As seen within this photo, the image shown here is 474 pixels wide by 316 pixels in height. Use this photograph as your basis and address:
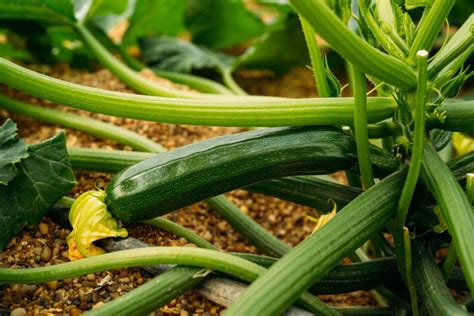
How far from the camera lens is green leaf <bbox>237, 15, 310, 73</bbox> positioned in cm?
275

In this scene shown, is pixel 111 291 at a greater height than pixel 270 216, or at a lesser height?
lesser

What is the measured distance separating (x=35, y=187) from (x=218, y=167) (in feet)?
1.54

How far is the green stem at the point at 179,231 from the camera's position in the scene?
67.0 inches

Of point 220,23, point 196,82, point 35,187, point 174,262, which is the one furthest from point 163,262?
point 220,23

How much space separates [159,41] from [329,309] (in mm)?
1696

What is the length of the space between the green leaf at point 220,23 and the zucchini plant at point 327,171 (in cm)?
120

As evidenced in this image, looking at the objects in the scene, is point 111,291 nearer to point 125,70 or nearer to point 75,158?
point 75,158

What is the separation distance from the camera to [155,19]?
274cm

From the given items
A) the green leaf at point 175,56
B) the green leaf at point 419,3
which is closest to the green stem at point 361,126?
the green leaf at point 419,3

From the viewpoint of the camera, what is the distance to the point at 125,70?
91.4 inches

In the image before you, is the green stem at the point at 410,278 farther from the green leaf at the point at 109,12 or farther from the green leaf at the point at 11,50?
the green leaf at the point at 11,50

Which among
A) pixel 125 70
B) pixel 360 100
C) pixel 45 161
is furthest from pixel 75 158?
pixel 360 100

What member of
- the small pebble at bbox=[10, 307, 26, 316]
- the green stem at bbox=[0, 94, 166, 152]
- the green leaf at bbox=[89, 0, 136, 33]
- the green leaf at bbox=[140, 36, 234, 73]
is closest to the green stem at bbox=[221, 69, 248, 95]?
the green leaf at bbox=[140, 36, 234, 73]

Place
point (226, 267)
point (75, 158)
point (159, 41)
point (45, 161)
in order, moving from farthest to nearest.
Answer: point (159, 41), point (75, 158), point (45, 161), point (226, 267)
